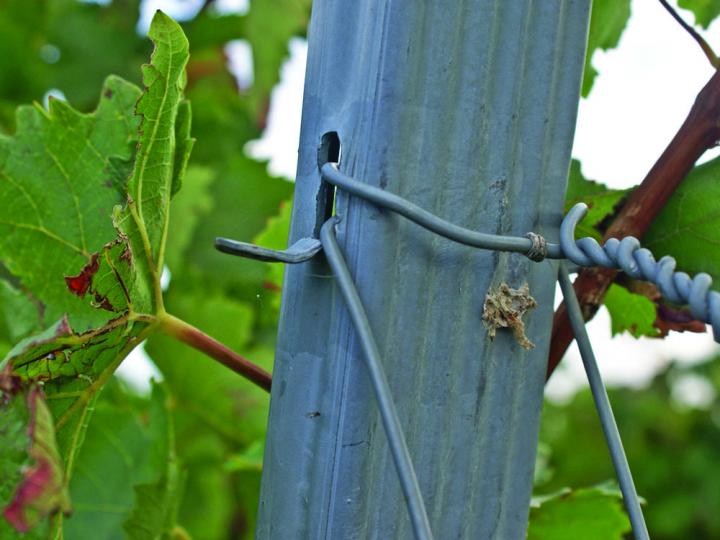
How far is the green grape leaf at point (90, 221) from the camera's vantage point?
0.48 m

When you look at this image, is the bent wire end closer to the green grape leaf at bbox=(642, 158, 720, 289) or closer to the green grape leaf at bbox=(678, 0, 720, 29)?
the green grape leaf at bbox=(642, 158, 720, 289)

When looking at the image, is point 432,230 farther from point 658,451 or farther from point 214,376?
point 658,451

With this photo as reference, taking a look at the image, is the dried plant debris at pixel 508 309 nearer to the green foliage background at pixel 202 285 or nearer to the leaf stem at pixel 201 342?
the leaf stem at pixel 201 342

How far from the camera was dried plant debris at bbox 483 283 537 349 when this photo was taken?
17.2 inches

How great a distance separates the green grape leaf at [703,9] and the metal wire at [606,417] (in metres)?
0.25

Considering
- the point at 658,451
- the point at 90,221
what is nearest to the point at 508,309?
the point at 90,221

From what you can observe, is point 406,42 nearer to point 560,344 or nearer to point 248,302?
point 560,344

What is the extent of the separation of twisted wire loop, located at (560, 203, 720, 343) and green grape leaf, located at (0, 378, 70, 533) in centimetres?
23

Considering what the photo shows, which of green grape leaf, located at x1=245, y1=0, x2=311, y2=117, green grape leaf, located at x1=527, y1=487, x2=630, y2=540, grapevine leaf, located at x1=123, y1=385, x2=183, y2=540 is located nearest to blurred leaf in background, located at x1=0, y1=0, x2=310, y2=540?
green grape leaf, located at x1=245, y1=0, x2=311, y2=117

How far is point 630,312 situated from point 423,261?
0.86 feet

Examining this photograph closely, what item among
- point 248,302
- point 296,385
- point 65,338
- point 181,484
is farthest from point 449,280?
point 248,302

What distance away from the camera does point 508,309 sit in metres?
0.44

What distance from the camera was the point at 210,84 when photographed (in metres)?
1.40

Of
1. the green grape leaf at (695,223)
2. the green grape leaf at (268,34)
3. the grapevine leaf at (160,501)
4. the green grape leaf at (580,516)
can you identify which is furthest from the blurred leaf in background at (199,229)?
the green grape leaf at (695,223)
